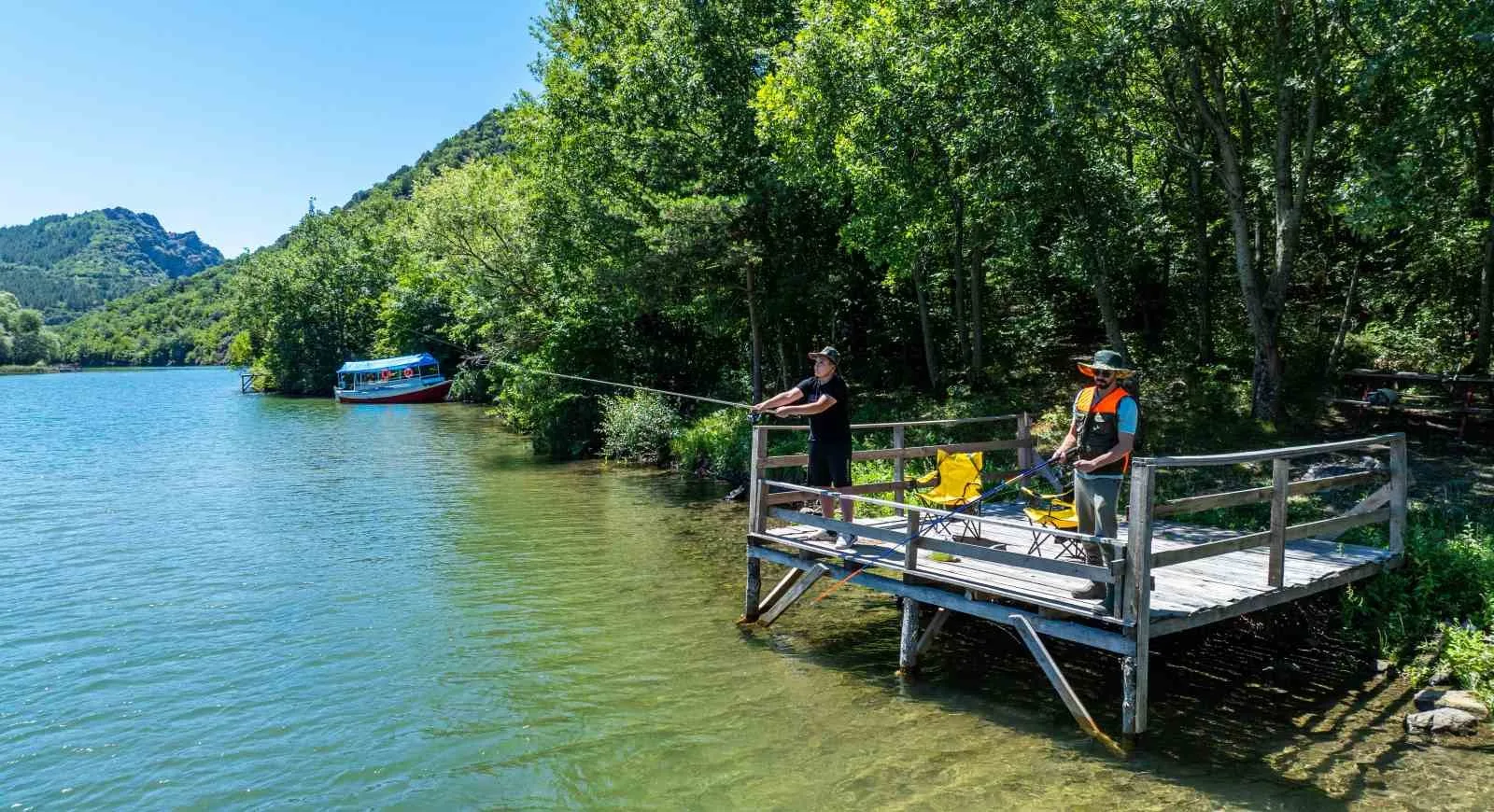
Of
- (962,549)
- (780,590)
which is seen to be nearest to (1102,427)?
(962,549)

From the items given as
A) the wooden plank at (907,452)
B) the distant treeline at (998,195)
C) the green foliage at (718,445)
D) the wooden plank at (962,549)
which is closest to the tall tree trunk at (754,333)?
the distant treeline at (998,195)

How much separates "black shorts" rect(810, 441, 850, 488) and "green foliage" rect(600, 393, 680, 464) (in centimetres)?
1488

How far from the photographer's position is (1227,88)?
1898 centimetres

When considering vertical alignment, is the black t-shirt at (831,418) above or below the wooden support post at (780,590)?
above

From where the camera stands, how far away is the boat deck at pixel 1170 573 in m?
7.70

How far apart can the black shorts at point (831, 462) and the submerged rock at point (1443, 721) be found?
563 cm

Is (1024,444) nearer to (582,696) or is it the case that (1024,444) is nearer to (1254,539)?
(1254,539)

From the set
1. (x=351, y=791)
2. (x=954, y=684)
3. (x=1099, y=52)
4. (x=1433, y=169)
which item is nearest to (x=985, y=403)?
(x=1099, y=52)

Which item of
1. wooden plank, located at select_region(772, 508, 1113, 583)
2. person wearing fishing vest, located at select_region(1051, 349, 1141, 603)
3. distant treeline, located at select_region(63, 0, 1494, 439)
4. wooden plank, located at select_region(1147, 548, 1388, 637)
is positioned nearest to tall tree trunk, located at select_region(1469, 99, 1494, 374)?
distant treeline, located at select_region(63, 0, 1494, 439)

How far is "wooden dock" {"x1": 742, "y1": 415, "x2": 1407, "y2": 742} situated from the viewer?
7234 millimetres

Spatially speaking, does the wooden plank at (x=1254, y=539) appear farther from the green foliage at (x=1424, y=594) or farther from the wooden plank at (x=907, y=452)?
the wooden plank at (x=907, y=452)

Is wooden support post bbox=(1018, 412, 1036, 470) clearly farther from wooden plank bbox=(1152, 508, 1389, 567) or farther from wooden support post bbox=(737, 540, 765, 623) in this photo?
wooden support post bbox=(737, 540, 765, 623)

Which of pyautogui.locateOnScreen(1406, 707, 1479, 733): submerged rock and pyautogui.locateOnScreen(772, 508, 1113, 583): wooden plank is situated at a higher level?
pyautogui.locateOnScreen(772, 508, 1113, 583): wooden plank

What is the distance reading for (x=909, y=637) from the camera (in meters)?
9.21
